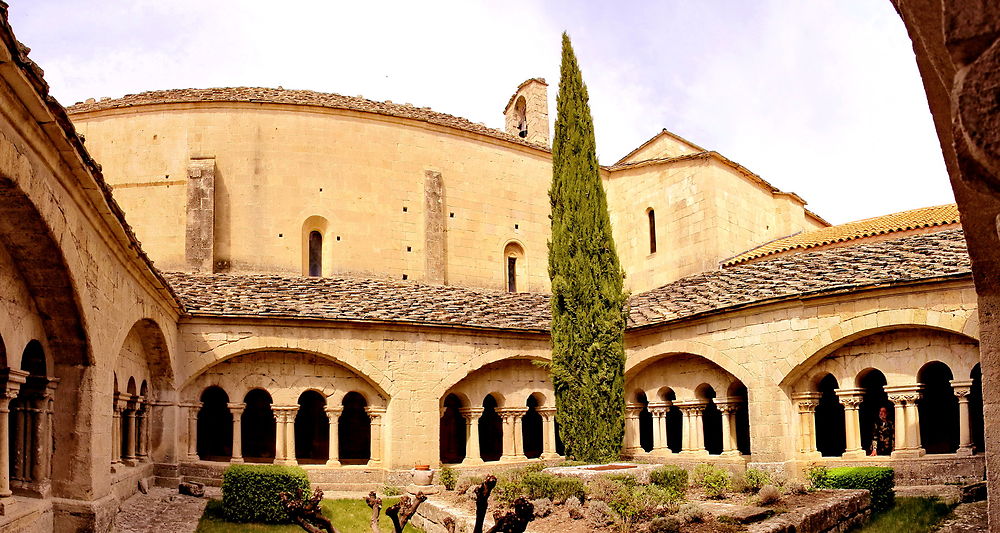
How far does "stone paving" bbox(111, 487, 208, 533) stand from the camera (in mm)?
10258

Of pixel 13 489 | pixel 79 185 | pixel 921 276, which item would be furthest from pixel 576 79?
pixel 13 489

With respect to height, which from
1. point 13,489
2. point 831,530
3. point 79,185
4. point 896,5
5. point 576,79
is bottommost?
point 831,530

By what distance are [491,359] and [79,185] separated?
9.39 metres

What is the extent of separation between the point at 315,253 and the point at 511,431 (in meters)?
5.88

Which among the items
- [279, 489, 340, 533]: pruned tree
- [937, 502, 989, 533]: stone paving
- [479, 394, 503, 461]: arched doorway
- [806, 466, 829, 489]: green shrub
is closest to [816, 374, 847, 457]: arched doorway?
[806, 466, 829, 489]: green shrub

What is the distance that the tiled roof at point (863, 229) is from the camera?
56.3 ft

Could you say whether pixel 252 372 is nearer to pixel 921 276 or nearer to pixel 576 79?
pixel 576 79

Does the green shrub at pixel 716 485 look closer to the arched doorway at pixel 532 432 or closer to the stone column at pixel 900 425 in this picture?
the stone column at pixel 900 425

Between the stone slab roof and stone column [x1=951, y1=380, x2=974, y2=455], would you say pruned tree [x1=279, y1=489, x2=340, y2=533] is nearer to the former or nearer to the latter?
the stone slab roof

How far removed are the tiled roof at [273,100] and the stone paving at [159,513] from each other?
8622 mm

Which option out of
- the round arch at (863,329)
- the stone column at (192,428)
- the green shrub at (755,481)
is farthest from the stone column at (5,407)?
the round arch at (863,329)

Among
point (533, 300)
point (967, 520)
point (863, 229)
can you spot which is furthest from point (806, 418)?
point (533, 300)

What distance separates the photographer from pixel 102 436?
373 inches

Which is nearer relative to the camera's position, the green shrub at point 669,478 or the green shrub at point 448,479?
the green shrub at point 669,478
